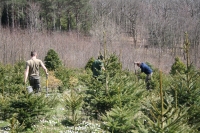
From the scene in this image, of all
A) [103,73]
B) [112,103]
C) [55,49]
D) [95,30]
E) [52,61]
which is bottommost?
[52,61]

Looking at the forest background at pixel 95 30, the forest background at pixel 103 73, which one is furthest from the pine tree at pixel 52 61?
the forest background at pixel 95 30

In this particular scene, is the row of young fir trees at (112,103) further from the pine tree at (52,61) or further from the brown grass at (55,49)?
the brown grass at (55,49)

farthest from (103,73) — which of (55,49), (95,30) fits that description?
(95,30)

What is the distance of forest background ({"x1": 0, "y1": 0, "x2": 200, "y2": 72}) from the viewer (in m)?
33.0

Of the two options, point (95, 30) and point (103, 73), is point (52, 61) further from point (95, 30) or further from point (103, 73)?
point (95, 30)

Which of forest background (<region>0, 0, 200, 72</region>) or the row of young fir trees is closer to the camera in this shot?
the row of young fir trees

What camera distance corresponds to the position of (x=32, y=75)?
11219 millimetres

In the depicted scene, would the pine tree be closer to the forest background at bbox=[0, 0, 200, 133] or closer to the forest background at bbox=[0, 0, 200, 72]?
the forest background at bbox=[0, 0, 200, 133]

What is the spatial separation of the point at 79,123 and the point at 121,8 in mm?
63072

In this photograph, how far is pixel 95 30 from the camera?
47.0 m

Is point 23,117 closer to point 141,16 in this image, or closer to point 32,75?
point 32,75

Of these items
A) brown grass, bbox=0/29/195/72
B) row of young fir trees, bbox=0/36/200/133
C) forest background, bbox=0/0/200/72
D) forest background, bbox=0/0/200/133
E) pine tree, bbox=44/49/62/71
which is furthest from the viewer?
forest background, bbox=0/0/200/72

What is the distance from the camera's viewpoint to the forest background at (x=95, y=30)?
33.0m

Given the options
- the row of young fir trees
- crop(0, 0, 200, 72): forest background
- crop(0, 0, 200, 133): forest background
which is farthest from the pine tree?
the row of young fir trees
